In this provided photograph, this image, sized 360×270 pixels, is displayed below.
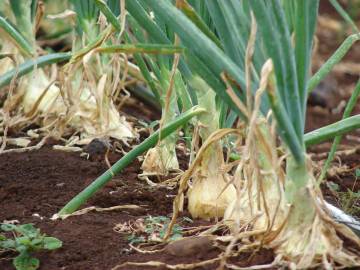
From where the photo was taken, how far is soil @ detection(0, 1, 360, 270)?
1.68 m

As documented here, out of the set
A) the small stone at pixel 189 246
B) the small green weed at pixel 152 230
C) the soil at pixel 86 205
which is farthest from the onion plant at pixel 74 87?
the small stone at pixel 189 246

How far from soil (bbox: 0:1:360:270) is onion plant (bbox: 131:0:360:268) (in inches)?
3.0

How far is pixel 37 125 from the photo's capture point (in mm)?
2836

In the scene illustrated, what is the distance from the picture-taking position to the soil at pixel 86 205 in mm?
1685

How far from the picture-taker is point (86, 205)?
2.04 meters

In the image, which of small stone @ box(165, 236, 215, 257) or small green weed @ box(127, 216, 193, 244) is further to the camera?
small green weed @ box(127, 216, 193, 244)

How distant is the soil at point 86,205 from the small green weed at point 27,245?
Result: 0.02 m

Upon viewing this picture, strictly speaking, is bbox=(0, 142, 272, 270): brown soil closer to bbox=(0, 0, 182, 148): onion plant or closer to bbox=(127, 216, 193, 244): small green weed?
bbox=(127, 216, 193, 244): small green weed

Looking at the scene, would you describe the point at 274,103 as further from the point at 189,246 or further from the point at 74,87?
the point at 74,87

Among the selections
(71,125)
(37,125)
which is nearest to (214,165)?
(71,125)

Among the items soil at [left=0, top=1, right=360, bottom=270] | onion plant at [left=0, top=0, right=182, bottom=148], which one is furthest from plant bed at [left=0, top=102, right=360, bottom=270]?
onion plant at [left=0, top=0, right=182, bottom=148]

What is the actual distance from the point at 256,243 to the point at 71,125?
1.28 m

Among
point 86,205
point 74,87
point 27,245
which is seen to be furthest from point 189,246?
point 74,87

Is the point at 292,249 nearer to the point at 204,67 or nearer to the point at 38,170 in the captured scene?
the point at 204,67
